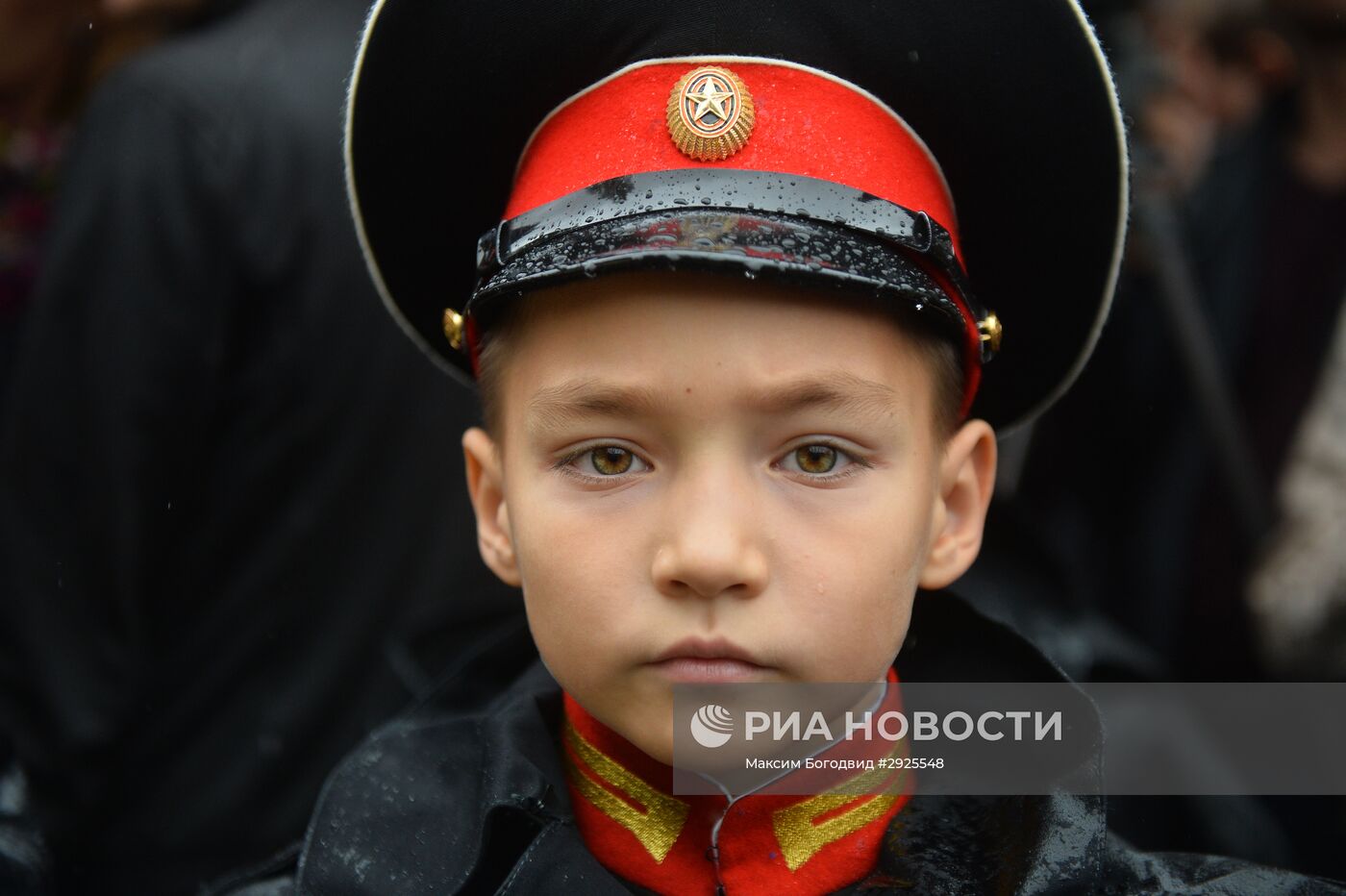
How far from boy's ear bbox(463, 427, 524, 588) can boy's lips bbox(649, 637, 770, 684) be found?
31 cm

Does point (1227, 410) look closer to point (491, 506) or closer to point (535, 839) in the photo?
point (491, 506)

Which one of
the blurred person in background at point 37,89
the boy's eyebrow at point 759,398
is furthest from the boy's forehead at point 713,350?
the blurred person in background at point 37,89

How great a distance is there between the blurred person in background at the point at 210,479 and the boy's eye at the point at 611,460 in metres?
1.06

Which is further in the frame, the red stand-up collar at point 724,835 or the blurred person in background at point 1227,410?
the blurred person in background at point 1227,410

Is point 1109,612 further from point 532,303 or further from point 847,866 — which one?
point 532,303

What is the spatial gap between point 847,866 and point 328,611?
1.48 meters

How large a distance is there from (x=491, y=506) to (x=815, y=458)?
0.45 m

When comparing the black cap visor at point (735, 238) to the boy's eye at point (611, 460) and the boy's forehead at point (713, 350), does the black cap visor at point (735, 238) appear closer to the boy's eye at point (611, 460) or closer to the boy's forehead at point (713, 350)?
the boy's forehead at point (713, 350)

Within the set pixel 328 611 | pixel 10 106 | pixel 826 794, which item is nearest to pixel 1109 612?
pixel 328 611

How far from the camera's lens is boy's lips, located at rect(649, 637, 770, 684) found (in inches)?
55.4

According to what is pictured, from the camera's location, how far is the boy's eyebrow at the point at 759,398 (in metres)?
1.43

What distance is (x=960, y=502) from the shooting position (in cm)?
168

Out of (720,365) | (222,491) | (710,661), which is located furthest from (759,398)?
(222,491)

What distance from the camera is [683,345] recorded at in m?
1.43
